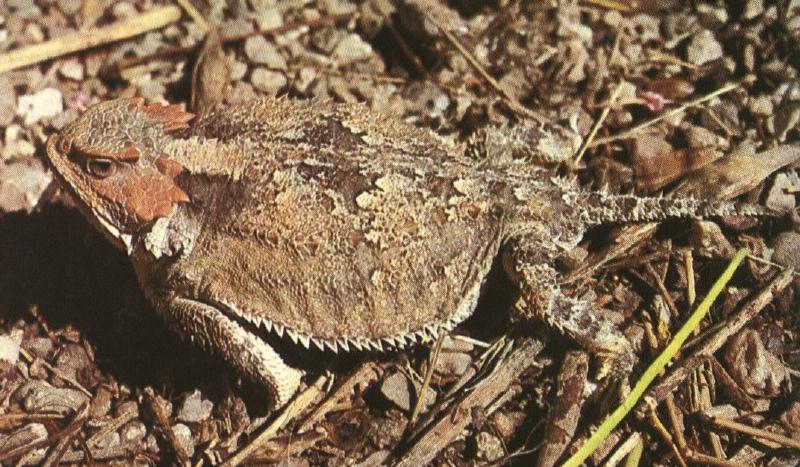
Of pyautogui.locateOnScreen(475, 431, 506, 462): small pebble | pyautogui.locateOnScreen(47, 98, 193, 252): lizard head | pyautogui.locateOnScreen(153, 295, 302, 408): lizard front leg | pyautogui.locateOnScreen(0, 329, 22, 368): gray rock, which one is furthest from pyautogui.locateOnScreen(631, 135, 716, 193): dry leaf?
pyautogui.locateOnScreen(0, 329, 22, 368): gray rock

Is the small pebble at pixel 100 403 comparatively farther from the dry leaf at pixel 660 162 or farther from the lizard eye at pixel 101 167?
the dry leaf at pixel 660 162

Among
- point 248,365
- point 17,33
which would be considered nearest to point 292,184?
point 248,365

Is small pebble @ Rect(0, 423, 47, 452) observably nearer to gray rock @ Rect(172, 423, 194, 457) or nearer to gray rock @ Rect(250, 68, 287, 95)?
gray rock @ Rect(172, 423, 194, 457)

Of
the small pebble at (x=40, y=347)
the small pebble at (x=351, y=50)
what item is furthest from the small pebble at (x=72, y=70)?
the small pebble at (x=40, y=347)

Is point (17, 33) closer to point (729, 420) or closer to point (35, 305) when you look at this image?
point (35, 305)

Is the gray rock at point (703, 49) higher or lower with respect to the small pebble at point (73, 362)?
higher

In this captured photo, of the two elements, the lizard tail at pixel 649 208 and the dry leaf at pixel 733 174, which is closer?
the lizard tail at pixel 649 208

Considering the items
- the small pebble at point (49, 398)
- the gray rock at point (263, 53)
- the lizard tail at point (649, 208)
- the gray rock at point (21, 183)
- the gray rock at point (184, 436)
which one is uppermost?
the gray rock at point (263, 53)

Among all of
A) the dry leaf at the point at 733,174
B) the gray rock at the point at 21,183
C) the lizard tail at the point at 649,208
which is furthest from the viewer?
the gray rock at the point at 21,183
